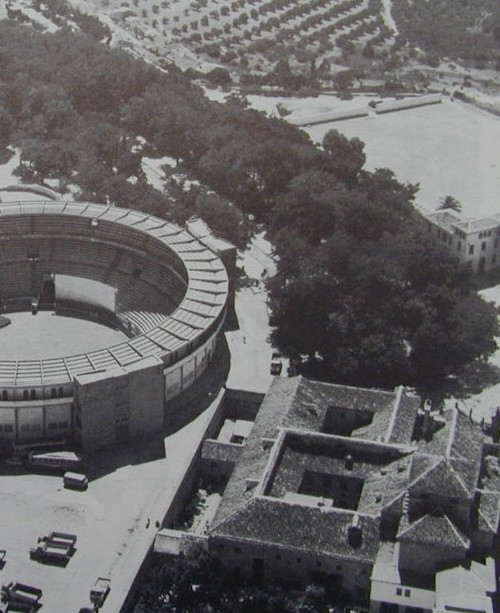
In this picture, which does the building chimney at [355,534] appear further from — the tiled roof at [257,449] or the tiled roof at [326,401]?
the tiled roof at [326,401]

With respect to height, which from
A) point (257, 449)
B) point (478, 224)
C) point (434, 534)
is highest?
point (434, 534)

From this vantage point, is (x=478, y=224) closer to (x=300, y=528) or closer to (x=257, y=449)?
(x=257, y=449)

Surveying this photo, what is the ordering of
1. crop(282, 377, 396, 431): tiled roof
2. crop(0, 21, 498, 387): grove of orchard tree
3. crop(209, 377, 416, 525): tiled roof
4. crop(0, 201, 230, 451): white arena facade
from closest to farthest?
crop(209, 377, 416, 525): tiled roof → crop(0, 201, 230, 451): white arena facade → crop(282, 377, 396, 431): tiled roof → crop(0, 21, 498, 387): grove of orchard tree

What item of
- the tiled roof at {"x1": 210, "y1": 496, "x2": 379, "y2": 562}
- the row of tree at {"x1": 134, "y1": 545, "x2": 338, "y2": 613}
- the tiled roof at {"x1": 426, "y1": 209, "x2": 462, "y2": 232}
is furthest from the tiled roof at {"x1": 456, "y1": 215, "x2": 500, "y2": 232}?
the row of tree at {"x1": 134, "y1": 545, "x2": 338, "y2": 613}

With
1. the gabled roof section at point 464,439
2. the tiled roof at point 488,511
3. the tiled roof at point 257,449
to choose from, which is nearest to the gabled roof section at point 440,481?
the tiled roof at point 488,511

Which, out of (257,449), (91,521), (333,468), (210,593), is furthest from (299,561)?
(91,521)

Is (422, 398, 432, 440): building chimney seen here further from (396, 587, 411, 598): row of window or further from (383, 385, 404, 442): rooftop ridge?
(396, 587, 411, 598): row of window
